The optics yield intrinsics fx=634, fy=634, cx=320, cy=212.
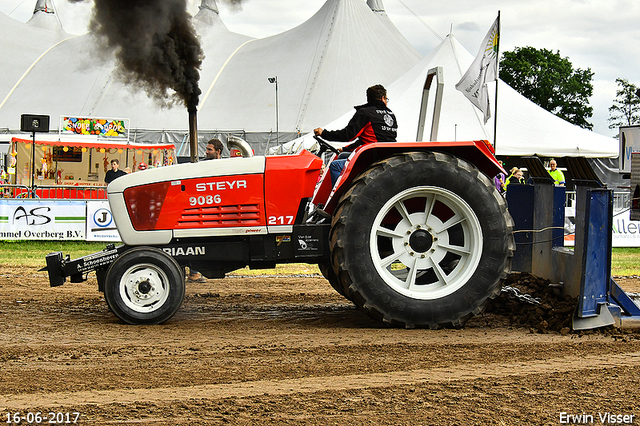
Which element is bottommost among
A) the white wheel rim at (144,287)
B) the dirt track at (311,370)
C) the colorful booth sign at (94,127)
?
the dirt track at (311,370)

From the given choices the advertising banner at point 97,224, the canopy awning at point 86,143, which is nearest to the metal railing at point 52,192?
the advertising banner at point 97,224

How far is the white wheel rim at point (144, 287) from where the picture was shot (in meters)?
4.63

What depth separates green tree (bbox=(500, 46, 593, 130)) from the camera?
48.5 m

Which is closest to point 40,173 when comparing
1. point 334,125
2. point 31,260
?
point 334,125

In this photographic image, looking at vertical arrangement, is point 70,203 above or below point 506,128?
below

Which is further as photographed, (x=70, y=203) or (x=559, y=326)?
(x=70, y=203)

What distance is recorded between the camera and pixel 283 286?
24.9 ft

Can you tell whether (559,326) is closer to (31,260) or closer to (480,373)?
(480,373)

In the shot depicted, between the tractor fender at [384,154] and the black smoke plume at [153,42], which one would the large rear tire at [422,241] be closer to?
the tractor fender at [384,154]

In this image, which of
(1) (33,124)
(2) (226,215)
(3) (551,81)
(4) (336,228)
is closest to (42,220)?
(1) (33,124)

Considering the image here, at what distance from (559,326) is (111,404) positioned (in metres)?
3.05

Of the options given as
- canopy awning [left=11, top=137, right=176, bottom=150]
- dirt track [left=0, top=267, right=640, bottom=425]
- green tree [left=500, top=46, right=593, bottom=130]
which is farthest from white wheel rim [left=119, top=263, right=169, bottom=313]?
green tree [left=500, top=46, right=593, bottom=130]

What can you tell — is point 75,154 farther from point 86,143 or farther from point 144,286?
point 144,286

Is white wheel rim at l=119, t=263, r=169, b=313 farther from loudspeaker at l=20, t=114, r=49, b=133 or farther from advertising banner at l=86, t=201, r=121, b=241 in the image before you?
loudspeaker at l=20, t=114, r=49, b=133
